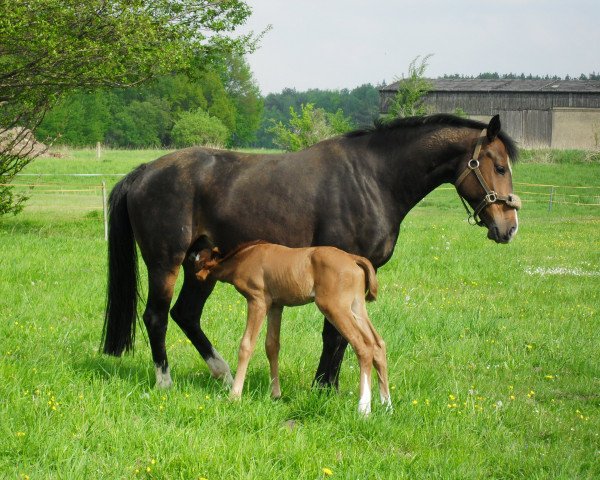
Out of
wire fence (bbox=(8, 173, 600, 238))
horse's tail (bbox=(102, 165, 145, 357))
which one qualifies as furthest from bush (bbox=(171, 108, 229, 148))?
horse's tail (bbox=(102, 165, 145, 357))

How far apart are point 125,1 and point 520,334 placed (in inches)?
446

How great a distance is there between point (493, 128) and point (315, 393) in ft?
7.85

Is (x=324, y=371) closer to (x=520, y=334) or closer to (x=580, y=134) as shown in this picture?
(x=520, y=334)

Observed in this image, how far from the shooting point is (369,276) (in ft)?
18.8

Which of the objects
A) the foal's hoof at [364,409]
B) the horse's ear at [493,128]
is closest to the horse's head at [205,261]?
the foal's hoof at [364,409]

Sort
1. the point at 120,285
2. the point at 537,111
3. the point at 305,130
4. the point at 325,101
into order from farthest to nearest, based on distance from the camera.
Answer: the point at 325,101
the point at 537,111
the point at 305,130
the point at 120,285

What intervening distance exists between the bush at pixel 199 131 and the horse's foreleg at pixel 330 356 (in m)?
54.5

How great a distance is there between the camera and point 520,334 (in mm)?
8734

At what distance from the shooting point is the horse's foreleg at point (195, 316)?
6699 millimetres

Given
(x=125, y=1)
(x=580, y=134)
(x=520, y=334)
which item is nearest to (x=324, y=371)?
→ (x=520, y=334)

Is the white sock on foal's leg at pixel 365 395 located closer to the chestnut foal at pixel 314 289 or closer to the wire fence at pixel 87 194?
the chestnut foal at pixel 314 289

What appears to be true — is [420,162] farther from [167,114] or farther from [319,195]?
[167,114]

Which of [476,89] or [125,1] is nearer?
[125,1]

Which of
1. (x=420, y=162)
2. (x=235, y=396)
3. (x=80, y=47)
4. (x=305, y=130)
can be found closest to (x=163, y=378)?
(x=235, y=396)
